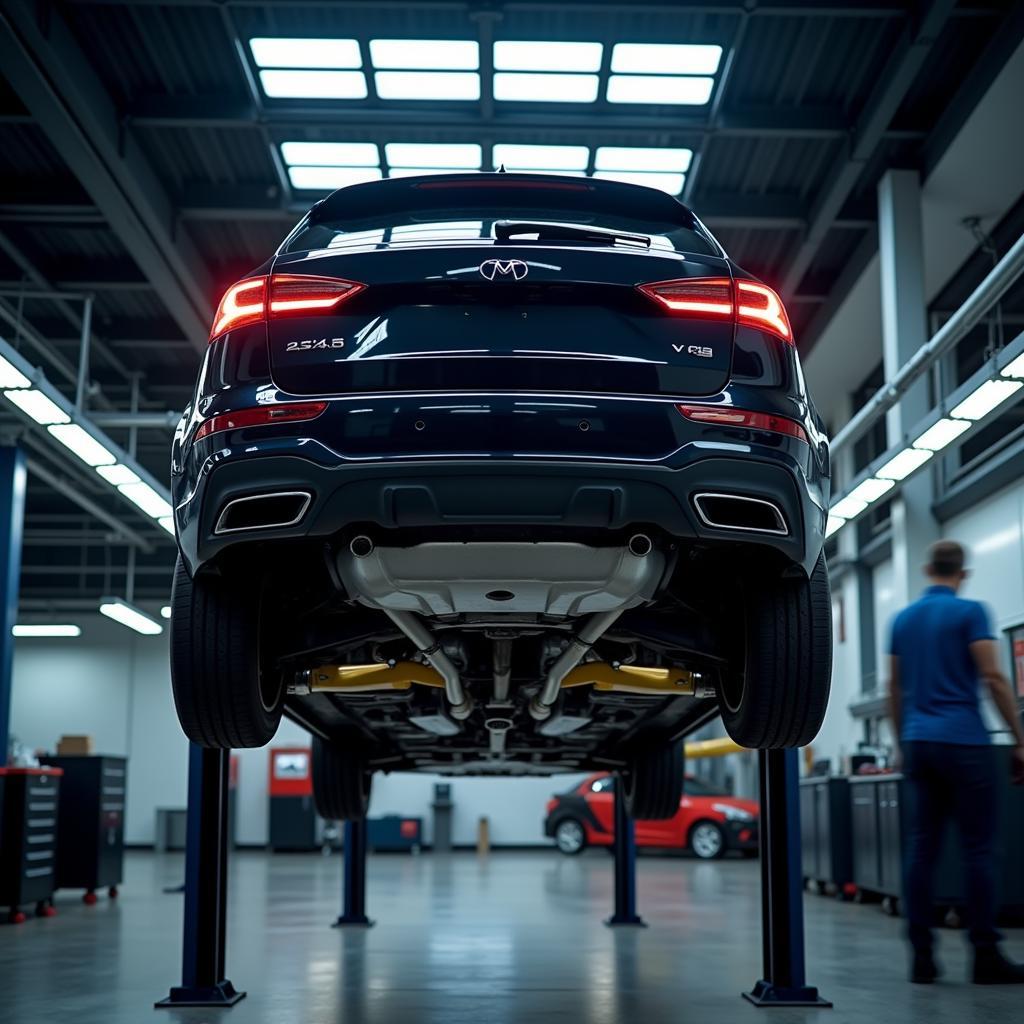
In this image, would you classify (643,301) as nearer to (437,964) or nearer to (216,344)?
(216,344)

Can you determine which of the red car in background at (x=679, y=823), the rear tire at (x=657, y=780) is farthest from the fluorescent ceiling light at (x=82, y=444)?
the red car in background at (x=679, y=823)

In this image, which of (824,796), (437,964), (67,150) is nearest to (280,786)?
(824,796)

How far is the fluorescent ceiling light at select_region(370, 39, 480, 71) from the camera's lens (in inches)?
320

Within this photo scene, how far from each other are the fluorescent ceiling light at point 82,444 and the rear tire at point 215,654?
231 inches

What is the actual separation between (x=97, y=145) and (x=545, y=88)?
10.6 ft

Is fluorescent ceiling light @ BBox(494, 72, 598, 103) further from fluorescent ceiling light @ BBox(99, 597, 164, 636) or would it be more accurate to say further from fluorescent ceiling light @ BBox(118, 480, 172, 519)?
fluorescent ceiling light @ BBox(99, 597, 164, 636)

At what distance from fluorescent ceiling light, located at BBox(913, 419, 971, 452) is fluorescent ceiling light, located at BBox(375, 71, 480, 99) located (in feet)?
13.0

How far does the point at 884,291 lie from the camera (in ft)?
33.2

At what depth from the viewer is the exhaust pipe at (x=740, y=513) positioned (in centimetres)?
232

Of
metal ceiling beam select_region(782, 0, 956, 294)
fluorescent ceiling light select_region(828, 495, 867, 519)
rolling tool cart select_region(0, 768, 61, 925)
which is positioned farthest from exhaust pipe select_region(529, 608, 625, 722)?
rolling tool cart select_region(0, 768, 61, 925)

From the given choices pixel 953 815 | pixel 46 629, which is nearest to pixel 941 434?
pixel 953 815

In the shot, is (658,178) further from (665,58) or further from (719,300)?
(719,300)

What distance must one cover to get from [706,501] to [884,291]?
846cm

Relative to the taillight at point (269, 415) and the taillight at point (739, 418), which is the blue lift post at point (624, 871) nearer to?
the taillight at point (739, 418)
